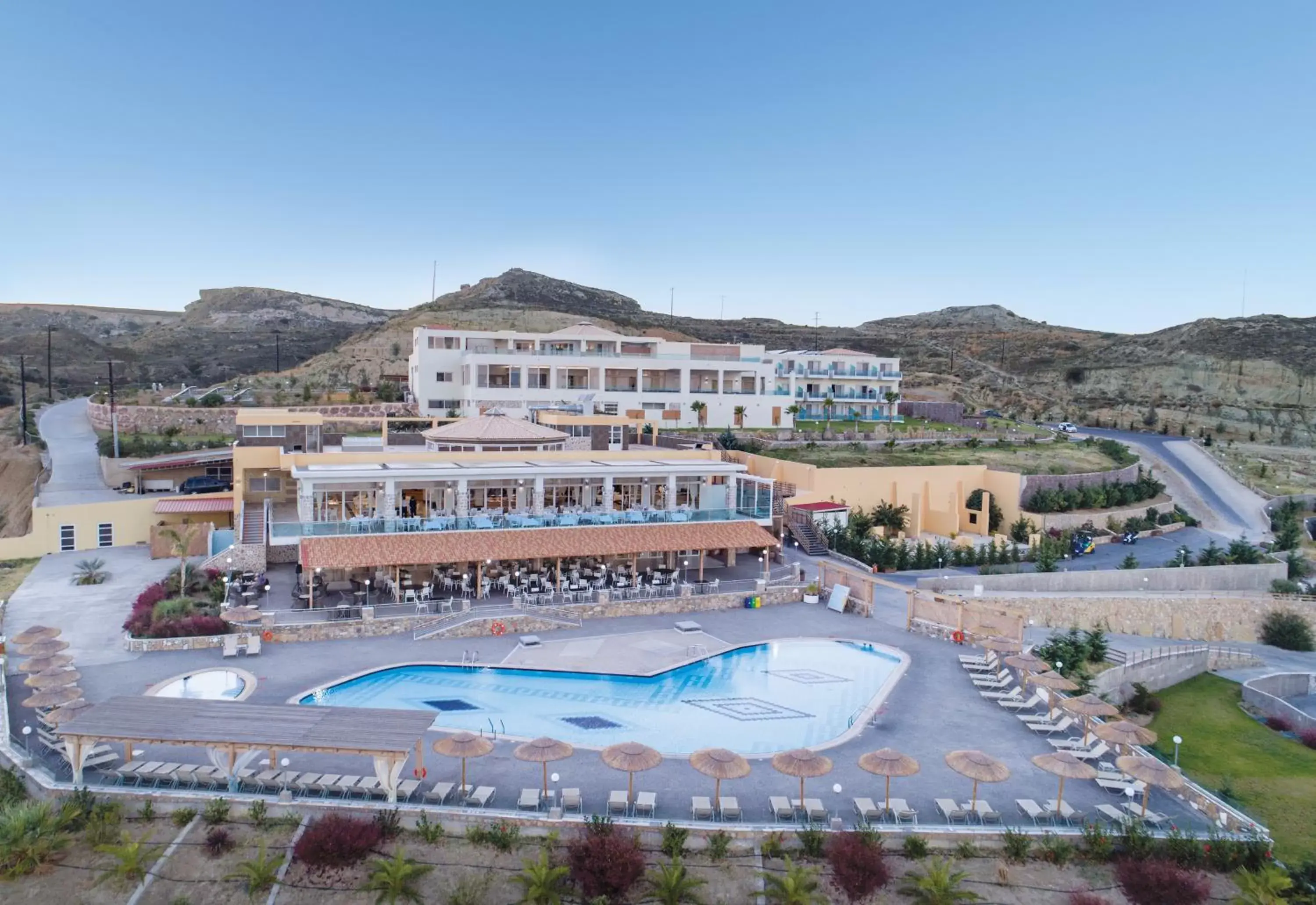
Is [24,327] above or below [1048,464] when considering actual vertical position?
above

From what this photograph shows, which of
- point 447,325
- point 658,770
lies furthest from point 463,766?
point 447,325

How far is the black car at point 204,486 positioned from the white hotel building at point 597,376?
50.4ft

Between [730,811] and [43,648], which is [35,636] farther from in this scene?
[730,811]

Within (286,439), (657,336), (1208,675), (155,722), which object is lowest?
(1208,675)

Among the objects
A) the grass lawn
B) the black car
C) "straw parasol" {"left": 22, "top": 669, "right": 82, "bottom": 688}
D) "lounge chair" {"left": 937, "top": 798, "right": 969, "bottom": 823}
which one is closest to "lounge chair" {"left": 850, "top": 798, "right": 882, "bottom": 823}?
"lounge chair" {"left": 937, "top": 798, "right": 969, "bottom": 823}

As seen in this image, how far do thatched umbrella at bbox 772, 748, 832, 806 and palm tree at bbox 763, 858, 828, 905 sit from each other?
1409 millimetres

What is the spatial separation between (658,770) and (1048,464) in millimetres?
35497

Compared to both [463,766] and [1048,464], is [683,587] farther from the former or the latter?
[1048,464]

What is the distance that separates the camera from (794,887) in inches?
442

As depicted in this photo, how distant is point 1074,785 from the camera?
14562mm

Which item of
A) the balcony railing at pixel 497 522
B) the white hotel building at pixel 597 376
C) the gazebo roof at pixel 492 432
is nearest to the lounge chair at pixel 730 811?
the balcony railing at pixel 497 522

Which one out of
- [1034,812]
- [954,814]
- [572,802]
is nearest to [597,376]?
[572,802]

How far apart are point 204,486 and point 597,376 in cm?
2346

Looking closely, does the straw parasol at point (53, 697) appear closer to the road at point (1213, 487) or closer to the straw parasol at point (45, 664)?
the straw parasol at point (45, 664)
